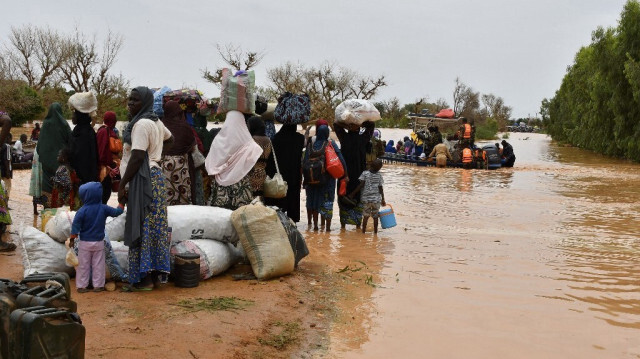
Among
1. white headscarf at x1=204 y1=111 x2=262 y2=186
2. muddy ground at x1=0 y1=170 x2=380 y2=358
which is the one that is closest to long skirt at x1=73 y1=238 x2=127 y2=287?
muddy ground at x1=0 y1=170 x2=380 y2=358

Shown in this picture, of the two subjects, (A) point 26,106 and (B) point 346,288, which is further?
(A) point 26,106

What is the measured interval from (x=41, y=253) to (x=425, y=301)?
3.44m

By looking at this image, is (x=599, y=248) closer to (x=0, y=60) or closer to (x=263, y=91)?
(x=0, y=60)

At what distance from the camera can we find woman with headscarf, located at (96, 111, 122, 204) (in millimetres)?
7414

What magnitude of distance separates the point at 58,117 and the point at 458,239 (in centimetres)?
560

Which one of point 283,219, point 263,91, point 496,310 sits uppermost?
point 263,91

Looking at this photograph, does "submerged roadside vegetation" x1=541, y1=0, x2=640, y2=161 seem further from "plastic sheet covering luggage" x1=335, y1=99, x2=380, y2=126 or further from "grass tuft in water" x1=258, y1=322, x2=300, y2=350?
"grass tuft in water" x1=258, y1=322, x2=300, y2=350

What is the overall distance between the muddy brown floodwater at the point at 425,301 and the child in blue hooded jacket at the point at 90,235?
0.82 feet

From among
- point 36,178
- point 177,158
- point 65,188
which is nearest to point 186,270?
point 177,158

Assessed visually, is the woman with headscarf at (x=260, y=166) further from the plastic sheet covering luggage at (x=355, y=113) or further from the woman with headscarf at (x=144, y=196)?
the plastic sheet covering luggage at (x=355, y=113)

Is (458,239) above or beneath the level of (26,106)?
beneath

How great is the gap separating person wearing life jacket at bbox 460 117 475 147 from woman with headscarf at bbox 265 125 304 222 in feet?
50.2

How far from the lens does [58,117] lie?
25.2 ft

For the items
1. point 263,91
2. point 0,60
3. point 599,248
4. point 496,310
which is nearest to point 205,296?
point 496,310
